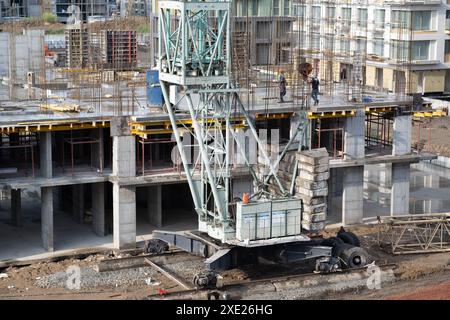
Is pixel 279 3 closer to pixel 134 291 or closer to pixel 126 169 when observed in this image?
pixel 126 169

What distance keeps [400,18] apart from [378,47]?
422cm

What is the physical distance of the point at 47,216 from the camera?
3938 cm

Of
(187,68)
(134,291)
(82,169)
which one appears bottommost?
(134,291)

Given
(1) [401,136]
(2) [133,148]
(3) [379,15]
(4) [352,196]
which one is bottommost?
(4) [352,196]

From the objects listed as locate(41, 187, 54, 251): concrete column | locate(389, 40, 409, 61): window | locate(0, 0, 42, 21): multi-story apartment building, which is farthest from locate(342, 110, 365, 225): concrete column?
locate(0, 0, 42, 21): multi-story apartment building

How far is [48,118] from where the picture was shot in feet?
129

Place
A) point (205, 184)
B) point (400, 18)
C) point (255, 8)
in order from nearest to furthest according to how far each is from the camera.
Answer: point (205, 184)
point (255, 8)
point (400, 18)

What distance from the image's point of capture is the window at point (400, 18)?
76000mm

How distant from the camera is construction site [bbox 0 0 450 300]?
116ft

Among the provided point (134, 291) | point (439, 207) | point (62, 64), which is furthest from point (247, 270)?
point (62, 64)

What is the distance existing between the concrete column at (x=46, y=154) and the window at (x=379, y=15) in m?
44.5

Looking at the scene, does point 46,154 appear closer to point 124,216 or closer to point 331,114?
point 124,216

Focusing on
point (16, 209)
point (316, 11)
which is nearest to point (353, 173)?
point (16, 209)
